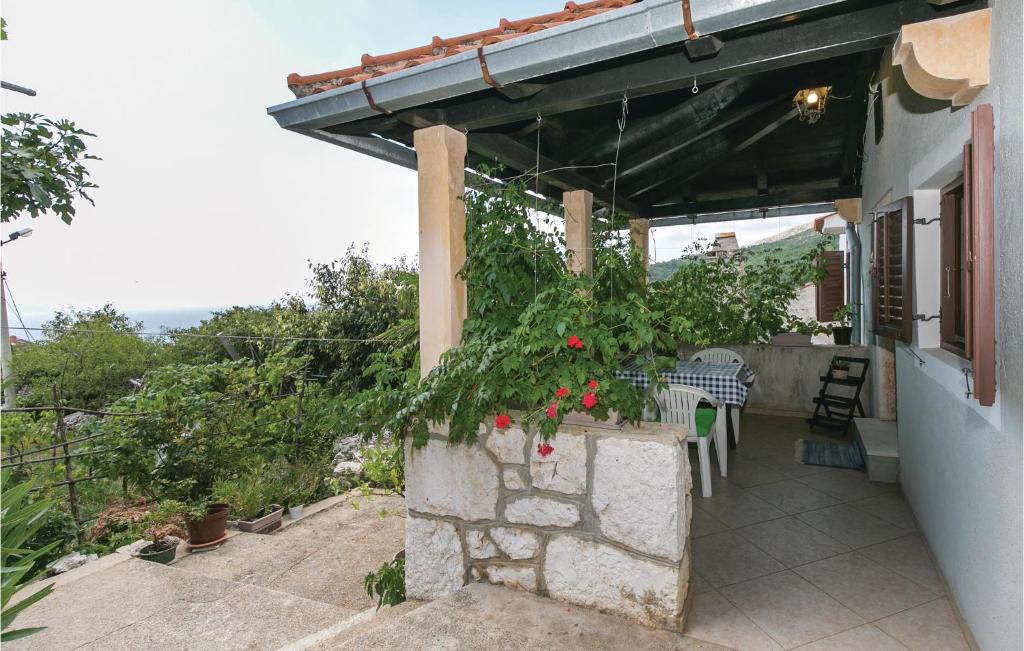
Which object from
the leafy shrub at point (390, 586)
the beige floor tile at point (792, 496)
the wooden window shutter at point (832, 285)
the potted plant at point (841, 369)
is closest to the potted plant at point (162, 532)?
the leafy shrub at point (390, 586)

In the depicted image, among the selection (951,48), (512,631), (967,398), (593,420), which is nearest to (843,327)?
(967,398)

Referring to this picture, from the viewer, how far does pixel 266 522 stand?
449cm

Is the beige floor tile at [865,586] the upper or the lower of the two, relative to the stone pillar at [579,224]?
lower

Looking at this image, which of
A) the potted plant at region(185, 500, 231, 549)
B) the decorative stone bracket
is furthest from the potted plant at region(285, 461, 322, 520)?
the decorative stone bracket

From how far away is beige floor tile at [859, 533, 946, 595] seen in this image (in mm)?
2434

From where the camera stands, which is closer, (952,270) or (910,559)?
(952,270)

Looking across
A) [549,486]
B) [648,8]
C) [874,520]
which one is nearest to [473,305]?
[549,486]

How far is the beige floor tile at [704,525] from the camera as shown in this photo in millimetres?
3014

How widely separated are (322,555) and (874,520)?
369 centimetres

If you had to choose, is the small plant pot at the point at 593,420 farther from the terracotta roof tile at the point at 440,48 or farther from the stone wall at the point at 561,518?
the terracotta roof tile at the point at 440,48

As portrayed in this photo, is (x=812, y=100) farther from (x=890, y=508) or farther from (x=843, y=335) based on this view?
(x=843, y=335)

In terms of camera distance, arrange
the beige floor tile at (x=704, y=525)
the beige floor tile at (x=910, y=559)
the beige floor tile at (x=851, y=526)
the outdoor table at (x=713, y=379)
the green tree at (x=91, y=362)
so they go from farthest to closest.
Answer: the green tree at (x=91, y=362)
the outdoor table at (x=713, y=379)
the beige floor tile at (x=704, y=525)
the beige floor tile at (x=851, y=526)
the beige floor tile at (x=910, y=559)

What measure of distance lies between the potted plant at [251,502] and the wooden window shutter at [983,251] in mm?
4794

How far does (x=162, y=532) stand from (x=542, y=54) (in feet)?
13.7
